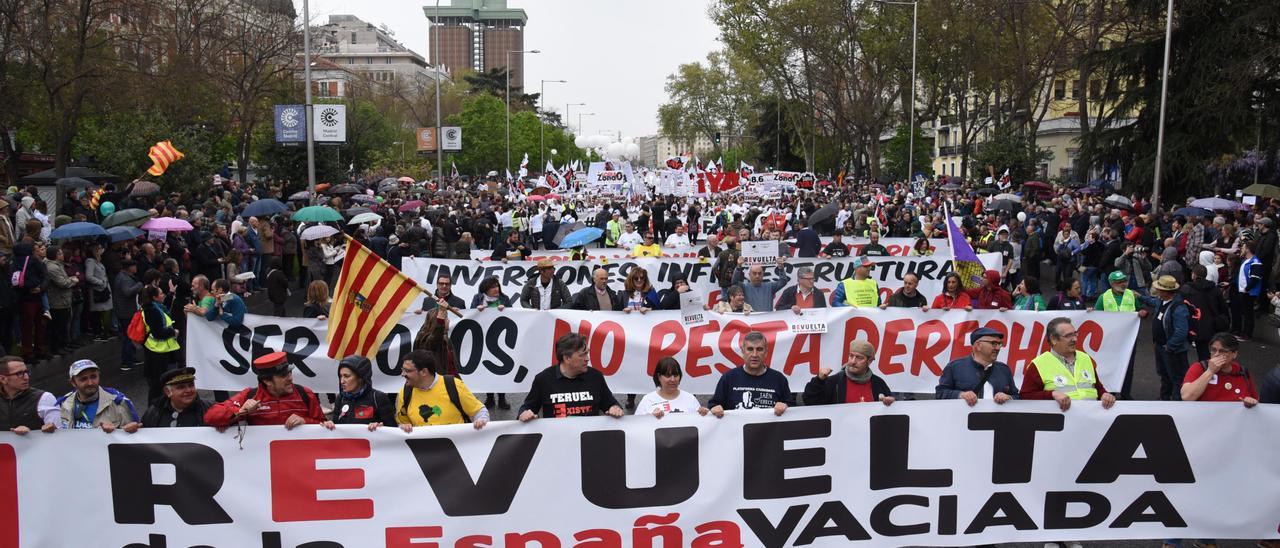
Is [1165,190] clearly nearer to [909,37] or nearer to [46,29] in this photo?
[46,29]

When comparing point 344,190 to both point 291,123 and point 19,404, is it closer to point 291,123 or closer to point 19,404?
point 291,123

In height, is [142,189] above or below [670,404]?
above

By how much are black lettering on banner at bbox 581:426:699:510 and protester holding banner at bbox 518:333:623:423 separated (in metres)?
0.58

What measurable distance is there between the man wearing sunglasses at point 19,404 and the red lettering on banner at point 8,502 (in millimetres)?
667

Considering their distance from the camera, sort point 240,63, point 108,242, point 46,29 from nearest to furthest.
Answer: point 108,242 → point 46,29 → point 240,63

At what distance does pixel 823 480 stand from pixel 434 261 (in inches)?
373

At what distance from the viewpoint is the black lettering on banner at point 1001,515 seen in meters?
5.76

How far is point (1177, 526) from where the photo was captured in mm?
5820

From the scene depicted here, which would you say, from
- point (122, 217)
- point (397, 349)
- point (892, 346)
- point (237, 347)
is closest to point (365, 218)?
point (122, 217)

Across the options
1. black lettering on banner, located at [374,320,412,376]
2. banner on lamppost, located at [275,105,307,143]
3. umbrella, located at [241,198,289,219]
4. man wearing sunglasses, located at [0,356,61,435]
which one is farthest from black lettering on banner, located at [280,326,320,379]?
banner on lamppost, located at [275,105,307,143]

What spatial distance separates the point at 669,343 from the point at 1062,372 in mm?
3816

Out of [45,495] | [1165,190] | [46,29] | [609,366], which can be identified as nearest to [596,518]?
[45,495]

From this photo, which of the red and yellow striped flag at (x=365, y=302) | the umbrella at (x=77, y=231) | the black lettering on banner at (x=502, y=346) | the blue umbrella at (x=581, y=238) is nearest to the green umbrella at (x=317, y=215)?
the blue umbrella at (x=581, y=238)

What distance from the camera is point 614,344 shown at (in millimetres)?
9289
